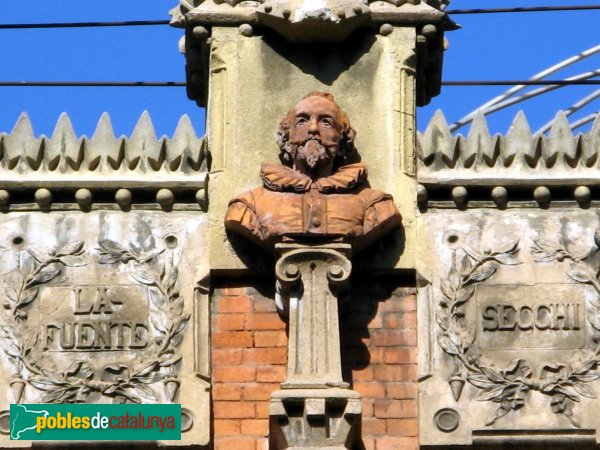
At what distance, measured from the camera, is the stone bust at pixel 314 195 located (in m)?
16.9

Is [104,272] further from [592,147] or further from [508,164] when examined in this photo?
[592,147]

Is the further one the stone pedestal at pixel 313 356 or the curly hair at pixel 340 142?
the curly hair at pixel 340 142

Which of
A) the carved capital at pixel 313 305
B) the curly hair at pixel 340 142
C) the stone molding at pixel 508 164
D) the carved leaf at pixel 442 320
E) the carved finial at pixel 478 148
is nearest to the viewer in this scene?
the carved capital at pixel 313 305

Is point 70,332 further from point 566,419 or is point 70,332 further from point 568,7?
point 568,7

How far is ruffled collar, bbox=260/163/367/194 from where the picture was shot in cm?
1711

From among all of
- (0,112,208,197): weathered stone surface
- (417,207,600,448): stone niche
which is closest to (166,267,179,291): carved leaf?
(0,112,208,197): weathered stone surface

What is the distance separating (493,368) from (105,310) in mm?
2656

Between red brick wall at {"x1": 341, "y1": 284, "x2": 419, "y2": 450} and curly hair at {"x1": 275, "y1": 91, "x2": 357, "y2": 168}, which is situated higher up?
curly hair at {"x1": 275, "y1": 91, "x2": 357, "y2": 168}

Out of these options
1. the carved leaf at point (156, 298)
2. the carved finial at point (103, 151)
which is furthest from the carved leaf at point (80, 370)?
the carved finial at point (103, 151)

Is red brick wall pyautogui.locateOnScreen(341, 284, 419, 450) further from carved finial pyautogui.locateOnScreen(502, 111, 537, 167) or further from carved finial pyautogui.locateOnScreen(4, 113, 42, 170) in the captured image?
carved finial pyautogui.locateOnScreen(4, 113, 42, 170)

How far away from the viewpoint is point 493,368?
16891 mm

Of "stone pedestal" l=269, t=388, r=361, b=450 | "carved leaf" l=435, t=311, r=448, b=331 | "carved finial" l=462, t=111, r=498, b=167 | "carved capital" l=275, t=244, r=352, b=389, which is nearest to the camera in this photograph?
"stone pedestal" l=269, t=388, r=361, b=450

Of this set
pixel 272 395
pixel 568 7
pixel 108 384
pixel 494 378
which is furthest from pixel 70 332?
pixel 568 7

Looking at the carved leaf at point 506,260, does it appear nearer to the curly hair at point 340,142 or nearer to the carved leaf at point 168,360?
the curly hair at point 340,142
